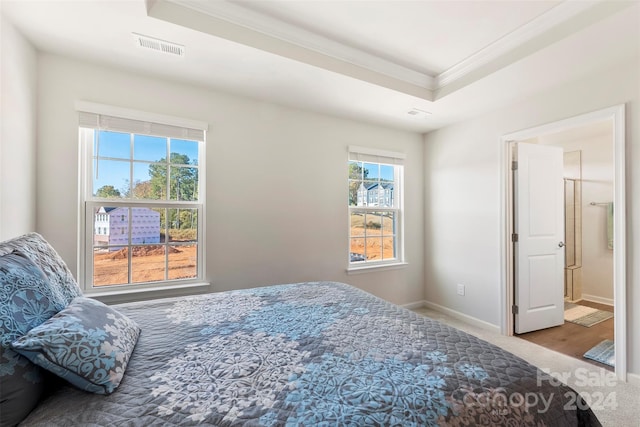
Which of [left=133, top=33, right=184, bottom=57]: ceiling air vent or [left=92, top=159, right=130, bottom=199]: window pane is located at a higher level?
[left=133, top=33, right=184, bottom=57]: ceiling air vent

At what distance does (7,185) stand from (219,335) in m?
1.62

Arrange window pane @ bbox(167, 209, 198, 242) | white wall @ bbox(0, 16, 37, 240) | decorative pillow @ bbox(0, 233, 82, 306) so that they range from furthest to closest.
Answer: window pane @ bbox(167, 209, 198, 242) → white wall @ bbox(0, 16, 37, 240) → decorative pillow @ bbox(0, 233, 82, 306)

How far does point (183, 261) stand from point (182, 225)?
0.33 meters

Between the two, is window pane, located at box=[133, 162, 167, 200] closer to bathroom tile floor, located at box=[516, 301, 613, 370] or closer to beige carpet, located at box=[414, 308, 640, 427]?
beige carpet, located at box=[414, 308, 640, 427]

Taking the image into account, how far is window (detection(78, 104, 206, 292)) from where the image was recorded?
2213 millimetres

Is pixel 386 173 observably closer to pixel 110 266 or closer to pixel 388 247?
pixel 388 247

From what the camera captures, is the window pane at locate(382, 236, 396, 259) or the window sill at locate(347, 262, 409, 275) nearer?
the window sill at locate(347, 262, 409, 275)

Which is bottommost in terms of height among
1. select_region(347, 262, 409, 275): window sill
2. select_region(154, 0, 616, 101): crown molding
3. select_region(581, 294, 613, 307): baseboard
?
select_region(581, 294, 613, 307): baseboard

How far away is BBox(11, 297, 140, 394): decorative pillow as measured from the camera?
800 mm

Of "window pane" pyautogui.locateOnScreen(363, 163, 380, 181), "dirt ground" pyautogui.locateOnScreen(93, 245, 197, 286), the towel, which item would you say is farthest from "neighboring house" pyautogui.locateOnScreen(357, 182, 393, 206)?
the towel

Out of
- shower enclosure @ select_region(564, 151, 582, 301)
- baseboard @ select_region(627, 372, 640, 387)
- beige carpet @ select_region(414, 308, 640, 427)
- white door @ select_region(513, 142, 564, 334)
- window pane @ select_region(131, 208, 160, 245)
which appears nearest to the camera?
beige carpet @ select_region(414, 308, 640, 427)

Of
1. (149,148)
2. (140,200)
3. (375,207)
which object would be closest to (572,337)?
(375,207)

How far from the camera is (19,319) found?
839mm

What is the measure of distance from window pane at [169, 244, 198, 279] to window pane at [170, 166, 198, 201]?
0.46 m
